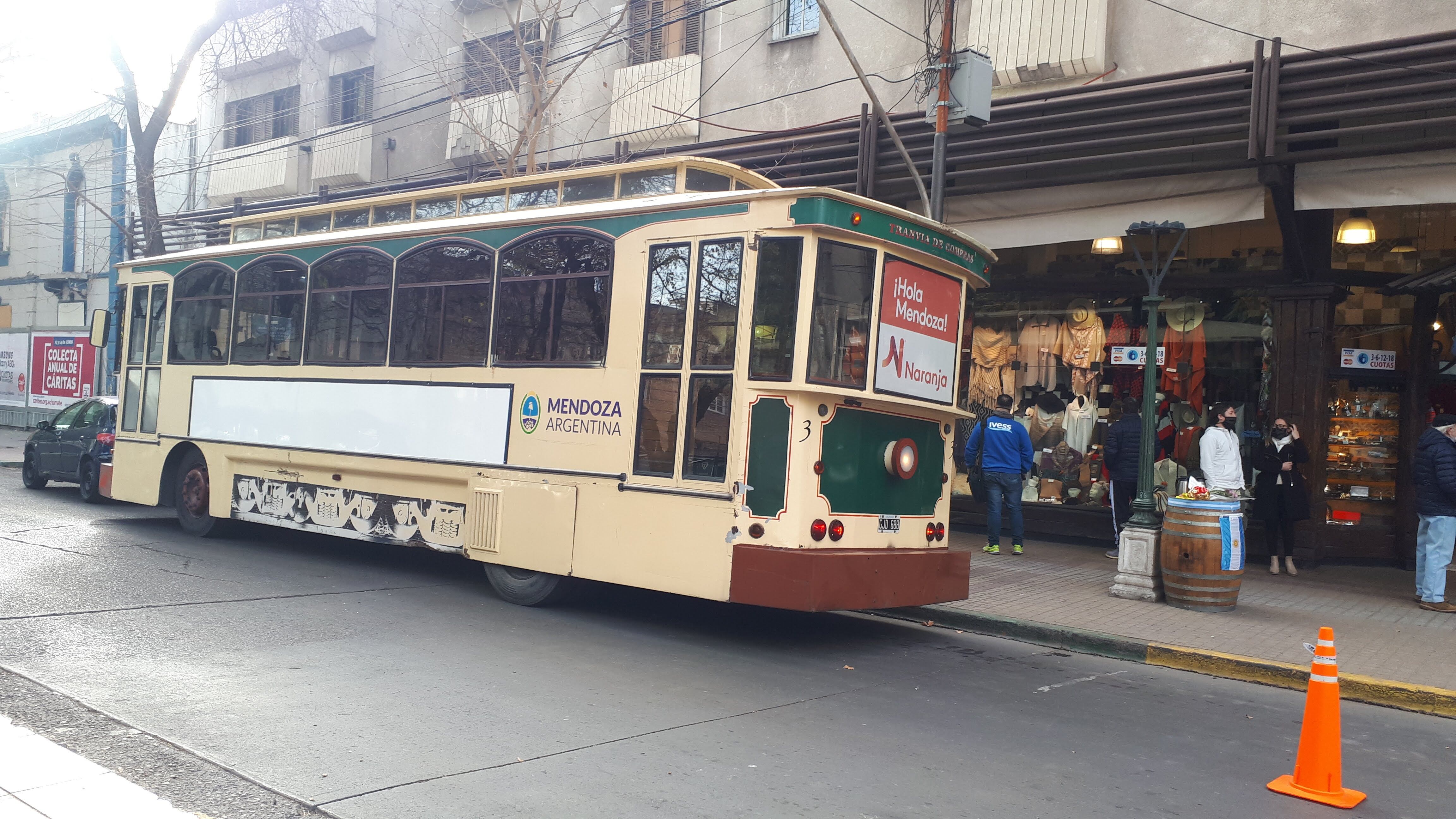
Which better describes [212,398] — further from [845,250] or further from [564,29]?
[564,29]

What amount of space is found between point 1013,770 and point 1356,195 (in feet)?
26.6

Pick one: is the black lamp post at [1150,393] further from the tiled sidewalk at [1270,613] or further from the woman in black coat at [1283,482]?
the woman in black coat at [1283,482]

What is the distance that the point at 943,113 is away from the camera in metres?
11.2

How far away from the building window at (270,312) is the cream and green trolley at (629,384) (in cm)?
4

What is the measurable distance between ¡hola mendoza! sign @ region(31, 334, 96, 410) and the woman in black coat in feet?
90.5

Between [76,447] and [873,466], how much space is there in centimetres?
1268

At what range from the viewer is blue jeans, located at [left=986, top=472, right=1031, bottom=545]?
493 inches

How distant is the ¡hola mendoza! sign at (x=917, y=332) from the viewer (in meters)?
7.58

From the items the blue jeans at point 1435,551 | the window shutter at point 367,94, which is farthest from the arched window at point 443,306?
the window shutter at point 367,94

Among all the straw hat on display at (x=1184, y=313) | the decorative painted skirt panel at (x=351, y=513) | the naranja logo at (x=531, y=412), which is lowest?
the decorative painted skirt panel at (x=351, y=513)

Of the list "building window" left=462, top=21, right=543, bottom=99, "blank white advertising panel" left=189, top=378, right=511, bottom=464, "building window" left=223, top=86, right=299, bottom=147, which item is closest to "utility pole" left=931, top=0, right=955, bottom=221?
"blank white advertising panel" left=189, top=378, right=511, bottom=464

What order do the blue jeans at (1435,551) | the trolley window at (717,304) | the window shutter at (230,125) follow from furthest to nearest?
the window shutter at (230,125) → the blue jeans at (1435,551) → the trolley window at (717,304)

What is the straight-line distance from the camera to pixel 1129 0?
1270cm

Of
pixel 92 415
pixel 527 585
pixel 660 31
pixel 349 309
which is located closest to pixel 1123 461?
pixel 527 585
